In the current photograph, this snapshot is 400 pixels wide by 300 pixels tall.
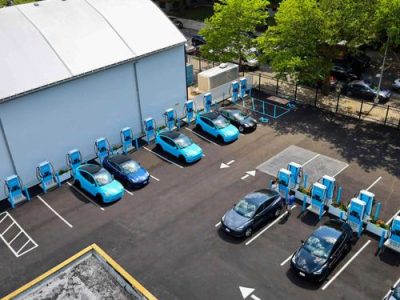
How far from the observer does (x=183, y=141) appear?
90.3 feet

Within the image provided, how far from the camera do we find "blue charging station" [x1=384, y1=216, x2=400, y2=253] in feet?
64.5

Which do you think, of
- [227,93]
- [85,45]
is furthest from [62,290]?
[227,93]

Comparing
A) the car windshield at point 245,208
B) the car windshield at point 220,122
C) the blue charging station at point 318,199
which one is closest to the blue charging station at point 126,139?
the car windshield at point 220,122

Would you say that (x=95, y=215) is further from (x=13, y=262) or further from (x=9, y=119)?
(x=9, y=119)

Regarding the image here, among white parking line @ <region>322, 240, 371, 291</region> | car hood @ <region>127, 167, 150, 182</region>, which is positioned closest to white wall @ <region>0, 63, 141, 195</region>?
car hood @ <region>127, 167, 150, 182</region>

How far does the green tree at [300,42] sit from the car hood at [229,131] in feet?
20.4

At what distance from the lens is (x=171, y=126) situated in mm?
30984

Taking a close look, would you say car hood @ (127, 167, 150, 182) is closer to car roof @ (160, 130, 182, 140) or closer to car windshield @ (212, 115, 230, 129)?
car roof @ (160, 130, 182, 140)

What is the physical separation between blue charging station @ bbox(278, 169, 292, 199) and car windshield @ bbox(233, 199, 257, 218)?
2.59 meters

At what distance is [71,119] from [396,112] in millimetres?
22551

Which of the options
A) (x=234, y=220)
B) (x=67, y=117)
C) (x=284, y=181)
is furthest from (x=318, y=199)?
(x=67, y=117)

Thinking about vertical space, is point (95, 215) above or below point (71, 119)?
below

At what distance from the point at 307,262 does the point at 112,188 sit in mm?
10973

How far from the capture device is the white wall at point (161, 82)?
2955 cm
